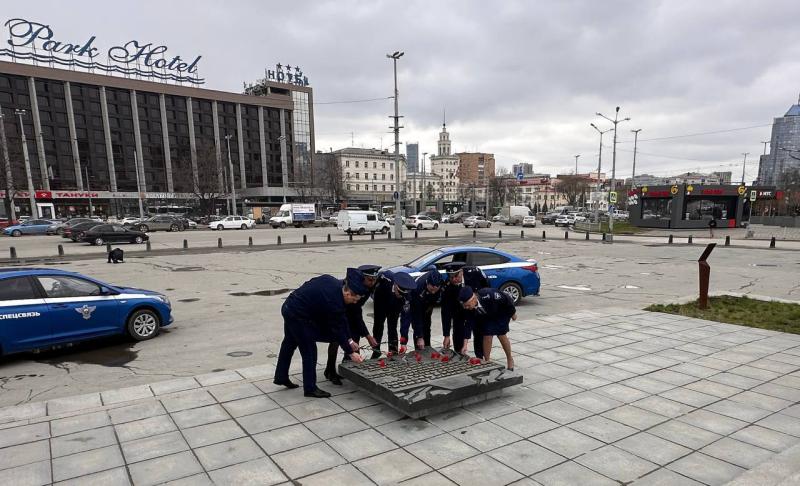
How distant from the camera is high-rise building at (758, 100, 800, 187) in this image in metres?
55.4

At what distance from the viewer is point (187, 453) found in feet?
13.2

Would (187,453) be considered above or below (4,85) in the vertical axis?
below

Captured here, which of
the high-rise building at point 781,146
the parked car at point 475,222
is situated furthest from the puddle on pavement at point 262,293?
the high-rise building at point 781,146

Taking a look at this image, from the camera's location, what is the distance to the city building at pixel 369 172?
111 meters

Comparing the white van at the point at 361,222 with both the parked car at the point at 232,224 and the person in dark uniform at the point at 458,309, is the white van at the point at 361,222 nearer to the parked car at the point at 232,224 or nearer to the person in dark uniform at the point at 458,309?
the parked car at the point at 232,224

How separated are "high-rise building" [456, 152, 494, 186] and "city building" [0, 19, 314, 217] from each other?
237ft

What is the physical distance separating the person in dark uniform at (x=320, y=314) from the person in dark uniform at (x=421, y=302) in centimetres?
87

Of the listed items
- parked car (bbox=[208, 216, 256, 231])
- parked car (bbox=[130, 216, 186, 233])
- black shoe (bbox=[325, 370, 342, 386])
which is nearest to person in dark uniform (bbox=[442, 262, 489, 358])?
black shoe (bbox=[325, 370, 342, 386])

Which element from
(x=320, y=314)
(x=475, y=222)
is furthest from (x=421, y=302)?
(x=475, y=222)

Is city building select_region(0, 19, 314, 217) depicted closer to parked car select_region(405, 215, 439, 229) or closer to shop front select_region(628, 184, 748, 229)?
parked car select_region(405, 215, 439, 229)

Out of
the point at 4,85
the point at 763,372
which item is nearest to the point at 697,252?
the point at 763,372

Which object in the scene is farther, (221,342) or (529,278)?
(529,278)

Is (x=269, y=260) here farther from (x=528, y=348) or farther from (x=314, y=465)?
(x=314, y=465)

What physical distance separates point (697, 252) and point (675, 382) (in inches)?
876
